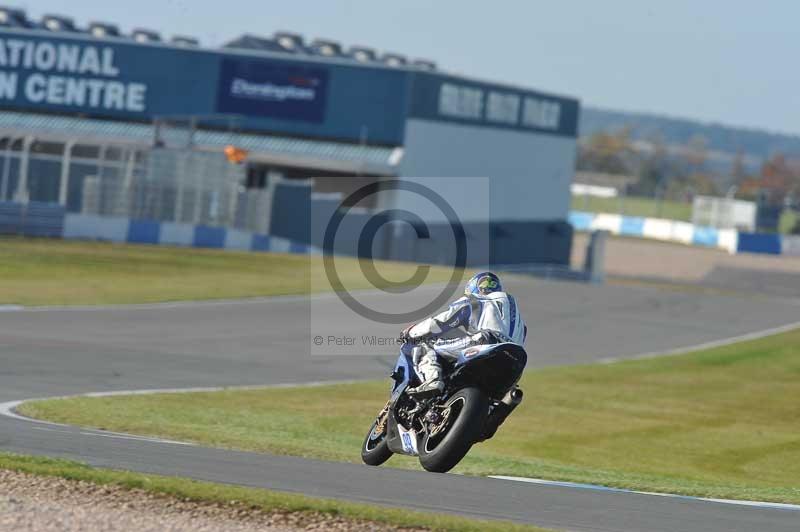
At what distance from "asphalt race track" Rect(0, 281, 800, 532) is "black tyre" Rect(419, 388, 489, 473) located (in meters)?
0.19

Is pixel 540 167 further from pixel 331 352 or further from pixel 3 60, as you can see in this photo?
pixel 331 352

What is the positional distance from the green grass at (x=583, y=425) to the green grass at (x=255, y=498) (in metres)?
3.85

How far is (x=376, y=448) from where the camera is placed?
40.1ft

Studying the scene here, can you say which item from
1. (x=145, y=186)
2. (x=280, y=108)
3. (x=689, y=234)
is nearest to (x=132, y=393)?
(x=145, y=186)

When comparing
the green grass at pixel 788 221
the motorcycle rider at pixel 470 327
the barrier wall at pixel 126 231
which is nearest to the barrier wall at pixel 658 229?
the green grass at pixel 788 221

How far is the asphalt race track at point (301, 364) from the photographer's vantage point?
9375 millimetres

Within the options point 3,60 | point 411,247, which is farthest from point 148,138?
point 411,247

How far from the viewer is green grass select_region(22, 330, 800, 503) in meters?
13.8

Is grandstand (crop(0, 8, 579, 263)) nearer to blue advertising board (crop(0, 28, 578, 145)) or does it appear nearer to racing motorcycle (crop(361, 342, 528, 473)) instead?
blue advertising board (crop(0, 28, 578, 145))

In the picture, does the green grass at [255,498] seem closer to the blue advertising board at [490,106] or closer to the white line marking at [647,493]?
the white line marking at [647,493]

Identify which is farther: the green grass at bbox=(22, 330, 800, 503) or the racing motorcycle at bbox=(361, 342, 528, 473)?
the green grass at bbox=(22, 330, 800, 503)

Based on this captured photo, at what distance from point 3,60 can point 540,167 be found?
29905 mm

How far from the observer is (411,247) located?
57094 millimetres

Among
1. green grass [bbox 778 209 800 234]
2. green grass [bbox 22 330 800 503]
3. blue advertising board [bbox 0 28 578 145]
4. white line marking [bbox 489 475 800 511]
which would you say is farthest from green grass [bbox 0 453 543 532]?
green grass [bbox 778 209 800 234]
